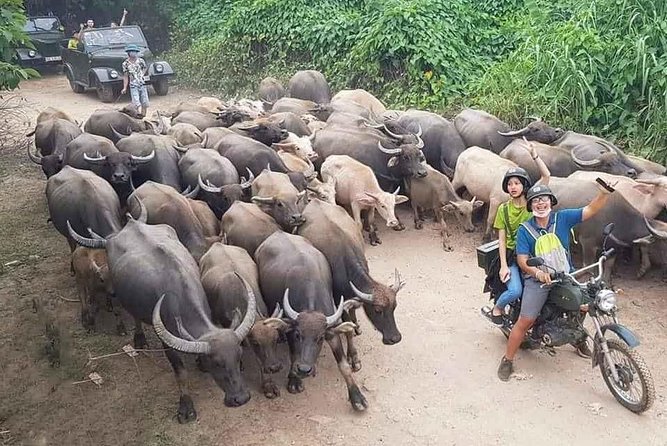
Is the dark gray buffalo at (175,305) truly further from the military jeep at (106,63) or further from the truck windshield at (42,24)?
the truck windshield at (42,24)

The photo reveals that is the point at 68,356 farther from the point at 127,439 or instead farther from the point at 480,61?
the point at 480,61

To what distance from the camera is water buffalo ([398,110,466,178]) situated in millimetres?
11430

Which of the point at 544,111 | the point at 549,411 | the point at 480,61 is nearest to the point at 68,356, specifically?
the point at 549,411

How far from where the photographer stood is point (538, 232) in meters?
6.16

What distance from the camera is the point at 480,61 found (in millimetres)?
15578

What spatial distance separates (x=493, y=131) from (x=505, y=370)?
5821mm


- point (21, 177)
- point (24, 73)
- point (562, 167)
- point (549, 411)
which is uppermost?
point (24, 73)

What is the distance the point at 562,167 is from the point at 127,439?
712 centimetres

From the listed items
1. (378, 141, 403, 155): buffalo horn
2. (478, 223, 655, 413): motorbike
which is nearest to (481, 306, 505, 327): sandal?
(478, 223, 655, 413): motorbike

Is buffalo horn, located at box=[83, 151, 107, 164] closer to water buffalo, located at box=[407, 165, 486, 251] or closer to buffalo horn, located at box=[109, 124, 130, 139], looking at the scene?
buffalo horn, located at box=[109, 124, 130, 139]

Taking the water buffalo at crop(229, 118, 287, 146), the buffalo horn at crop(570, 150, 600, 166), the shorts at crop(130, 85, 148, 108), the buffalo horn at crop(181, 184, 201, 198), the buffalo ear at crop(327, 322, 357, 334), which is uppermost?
the buffalo horn at crop(570, 150, 600, 166)

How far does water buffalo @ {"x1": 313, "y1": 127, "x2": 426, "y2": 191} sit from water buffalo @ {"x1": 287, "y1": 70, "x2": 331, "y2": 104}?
4170 mm

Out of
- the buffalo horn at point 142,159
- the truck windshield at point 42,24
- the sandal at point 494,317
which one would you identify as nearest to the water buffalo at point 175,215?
the buffalo horn at point 142,159

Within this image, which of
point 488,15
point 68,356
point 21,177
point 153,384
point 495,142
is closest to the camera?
point 153,384
